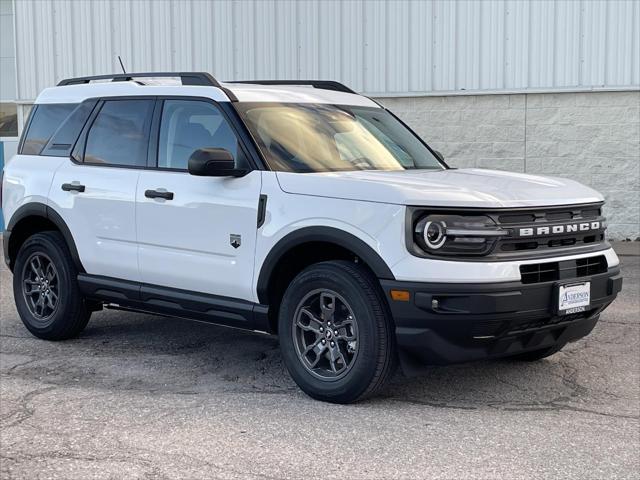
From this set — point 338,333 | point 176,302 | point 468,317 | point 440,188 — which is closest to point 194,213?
point 176,302

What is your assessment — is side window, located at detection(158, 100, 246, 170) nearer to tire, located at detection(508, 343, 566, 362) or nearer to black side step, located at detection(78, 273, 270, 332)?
black side step, located at detection(78, 273, 270, 332)

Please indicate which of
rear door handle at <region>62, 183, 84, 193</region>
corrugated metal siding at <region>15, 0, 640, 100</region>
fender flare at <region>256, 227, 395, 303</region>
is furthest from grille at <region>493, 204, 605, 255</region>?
corrugated metal siding at <region>15, 0, 640, 100</region>

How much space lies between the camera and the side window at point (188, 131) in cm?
610

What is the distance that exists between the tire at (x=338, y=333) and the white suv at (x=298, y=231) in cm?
1

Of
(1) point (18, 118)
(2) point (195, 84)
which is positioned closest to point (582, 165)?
(2) point (195, 84)

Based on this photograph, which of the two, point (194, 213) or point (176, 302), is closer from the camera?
point (194, 213)

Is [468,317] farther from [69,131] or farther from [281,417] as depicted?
[69,131]

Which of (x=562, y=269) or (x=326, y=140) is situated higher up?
(x=326, y=140)

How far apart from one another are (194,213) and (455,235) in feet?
6.05

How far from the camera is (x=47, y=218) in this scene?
7168mm

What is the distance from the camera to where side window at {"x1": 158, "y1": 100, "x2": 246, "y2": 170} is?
6098mm

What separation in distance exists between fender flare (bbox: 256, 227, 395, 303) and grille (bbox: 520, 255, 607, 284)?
76 cm

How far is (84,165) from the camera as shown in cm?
696

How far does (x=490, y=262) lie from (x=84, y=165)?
11.1ft
